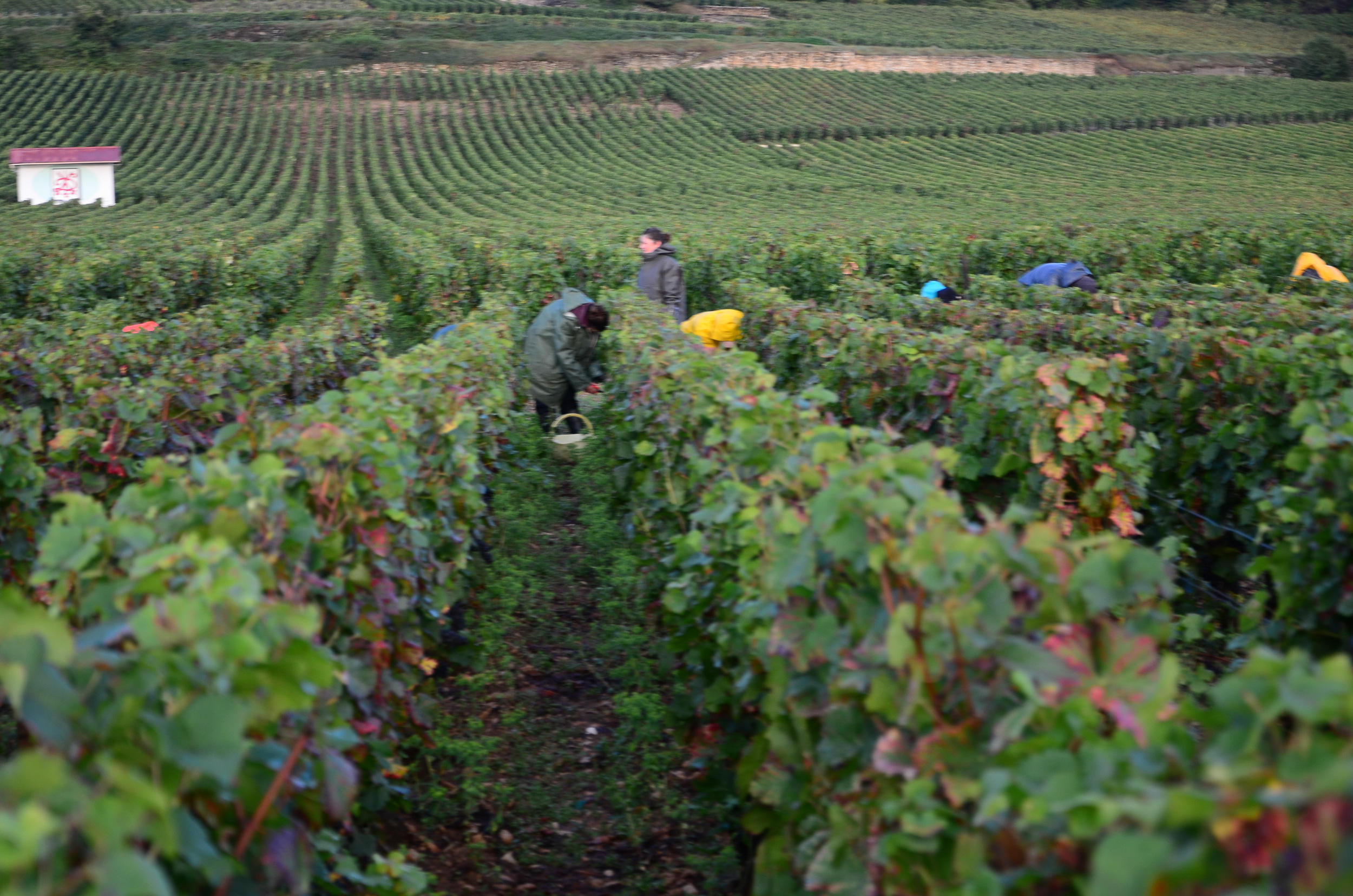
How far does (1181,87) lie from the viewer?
266 ft

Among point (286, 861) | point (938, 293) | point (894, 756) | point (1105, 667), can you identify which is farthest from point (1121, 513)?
point (938, 293)

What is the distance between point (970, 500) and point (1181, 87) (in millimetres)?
87085

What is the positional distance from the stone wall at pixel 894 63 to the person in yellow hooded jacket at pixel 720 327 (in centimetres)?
7630

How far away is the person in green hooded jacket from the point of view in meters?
10.4

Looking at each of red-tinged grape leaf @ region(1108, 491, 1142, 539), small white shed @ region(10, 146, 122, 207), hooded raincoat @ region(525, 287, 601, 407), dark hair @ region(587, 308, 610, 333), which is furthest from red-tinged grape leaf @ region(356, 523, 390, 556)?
small white shed @ region(10, 146, 122, 207)

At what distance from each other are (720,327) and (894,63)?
3253 inches

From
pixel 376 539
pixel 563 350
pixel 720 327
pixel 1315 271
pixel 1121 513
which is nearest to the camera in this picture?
pixel 376 539

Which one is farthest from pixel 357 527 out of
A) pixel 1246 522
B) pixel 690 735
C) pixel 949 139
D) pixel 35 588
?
pixel 949 139

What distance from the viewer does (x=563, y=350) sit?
1055cm

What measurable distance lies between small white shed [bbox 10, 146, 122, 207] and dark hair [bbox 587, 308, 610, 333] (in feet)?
119

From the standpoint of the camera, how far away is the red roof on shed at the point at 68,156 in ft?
128

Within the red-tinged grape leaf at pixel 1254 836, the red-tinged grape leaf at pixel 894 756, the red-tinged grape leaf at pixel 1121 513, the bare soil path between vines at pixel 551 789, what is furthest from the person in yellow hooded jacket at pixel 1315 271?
the red-tinged grape leaf at pixel 1254 836

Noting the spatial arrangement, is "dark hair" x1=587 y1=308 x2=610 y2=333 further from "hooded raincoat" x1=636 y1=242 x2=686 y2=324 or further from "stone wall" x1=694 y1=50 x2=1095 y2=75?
"stone wall" x1=694 y1=50 x2=1095 y2=75

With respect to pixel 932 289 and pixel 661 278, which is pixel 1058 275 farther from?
pixel 661 278
